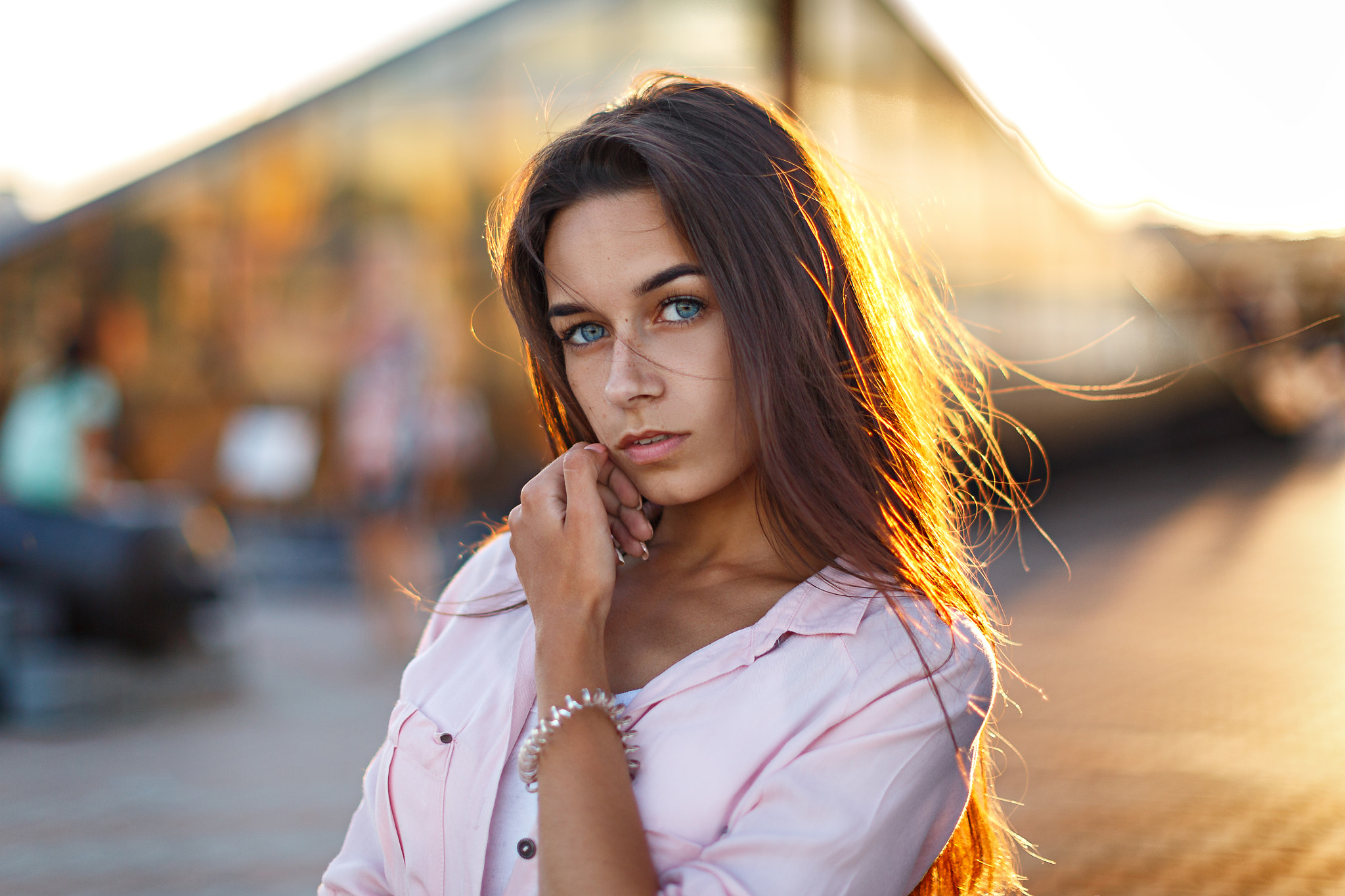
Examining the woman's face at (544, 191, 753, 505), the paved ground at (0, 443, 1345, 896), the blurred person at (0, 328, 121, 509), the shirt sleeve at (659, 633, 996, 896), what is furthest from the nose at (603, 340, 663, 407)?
the blurred person at (0, 328, 121, 509)

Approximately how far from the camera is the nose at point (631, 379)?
5.78 feet

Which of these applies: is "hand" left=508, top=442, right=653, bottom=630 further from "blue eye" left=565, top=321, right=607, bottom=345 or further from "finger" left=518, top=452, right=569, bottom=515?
"blue eye" left=565, top=321, right=607, bottom=345

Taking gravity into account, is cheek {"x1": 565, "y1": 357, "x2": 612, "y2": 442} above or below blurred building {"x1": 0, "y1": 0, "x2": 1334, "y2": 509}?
below

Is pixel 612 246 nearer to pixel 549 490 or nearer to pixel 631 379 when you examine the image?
pixel 631 379

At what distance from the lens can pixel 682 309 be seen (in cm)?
178

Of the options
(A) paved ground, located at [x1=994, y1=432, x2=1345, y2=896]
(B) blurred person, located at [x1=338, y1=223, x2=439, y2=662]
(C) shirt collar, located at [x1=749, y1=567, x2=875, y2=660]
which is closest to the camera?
(C) shirt collar, located at [x1=749, y1=567, x2=875, y2=660]

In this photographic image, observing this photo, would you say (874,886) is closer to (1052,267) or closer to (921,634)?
(921,634)

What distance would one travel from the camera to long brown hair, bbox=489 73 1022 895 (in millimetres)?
1721

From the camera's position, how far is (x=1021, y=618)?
774cm

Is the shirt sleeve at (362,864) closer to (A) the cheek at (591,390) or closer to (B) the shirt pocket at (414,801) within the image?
(B) the shirt pocket at (414,801)

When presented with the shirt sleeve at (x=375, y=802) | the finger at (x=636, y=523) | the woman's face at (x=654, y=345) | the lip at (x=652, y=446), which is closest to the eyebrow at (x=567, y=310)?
the woman's face at (x=654, y=345)

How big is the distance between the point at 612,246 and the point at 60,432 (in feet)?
19.3

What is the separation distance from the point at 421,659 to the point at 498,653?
0.17 meters

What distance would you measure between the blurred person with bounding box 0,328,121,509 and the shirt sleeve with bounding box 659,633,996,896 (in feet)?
20.1
